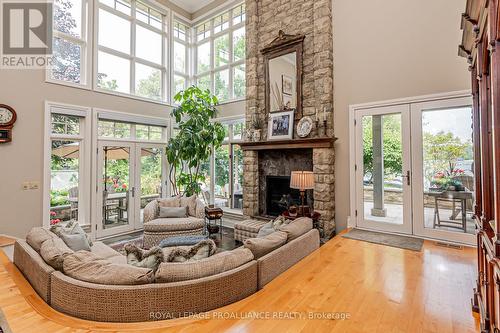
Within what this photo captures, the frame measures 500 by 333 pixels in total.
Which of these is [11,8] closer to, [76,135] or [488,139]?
[76,135]

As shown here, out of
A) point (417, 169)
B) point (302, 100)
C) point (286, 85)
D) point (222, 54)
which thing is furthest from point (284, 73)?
point (417, 169)

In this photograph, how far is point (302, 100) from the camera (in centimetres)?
511

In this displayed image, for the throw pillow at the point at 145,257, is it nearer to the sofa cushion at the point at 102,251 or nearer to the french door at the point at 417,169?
the sofa cushion at the point at 102,251

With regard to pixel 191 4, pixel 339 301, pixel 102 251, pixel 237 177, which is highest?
pixel 191 4

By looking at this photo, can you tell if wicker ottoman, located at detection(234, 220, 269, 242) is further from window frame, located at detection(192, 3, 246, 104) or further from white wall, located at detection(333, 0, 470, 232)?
window frame, located at detection(192, 3, 246, 104)

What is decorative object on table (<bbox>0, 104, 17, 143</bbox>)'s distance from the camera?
4.17 m

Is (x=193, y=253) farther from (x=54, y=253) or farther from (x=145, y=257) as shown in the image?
(x=54, y=253)

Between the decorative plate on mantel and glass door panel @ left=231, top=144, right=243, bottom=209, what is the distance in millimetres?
1829

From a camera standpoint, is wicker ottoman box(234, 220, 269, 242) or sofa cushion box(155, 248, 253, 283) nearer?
sofa cushion box(155, 248, 253, 283)

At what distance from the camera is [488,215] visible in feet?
5.57

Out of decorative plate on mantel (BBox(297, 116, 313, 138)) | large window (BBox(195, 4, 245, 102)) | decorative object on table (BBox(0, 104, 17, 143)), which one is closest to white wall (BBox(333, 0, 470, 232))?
decorative plate on mantel (BBox(297, 116, 313, 138))

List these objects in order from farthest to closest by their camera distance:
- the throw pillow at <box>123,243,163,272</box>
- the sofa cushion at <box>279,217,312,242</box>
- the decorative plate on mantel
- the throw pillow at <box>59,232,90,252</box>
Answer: the decorative plate on mantel, the sofa cushion at <box>279,217,312,242</box>, the throw pillow at <box>59,232,90,252</box>, the throw pillow at <box>123,243,163,272</box>

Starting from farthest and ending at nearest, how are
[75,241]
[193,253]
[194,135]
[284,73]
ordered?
1. [194,135]
2. [284,73]
3. [75,241]
4. [193,253]

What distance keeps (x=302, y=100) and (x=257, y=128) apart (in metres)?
1.17
